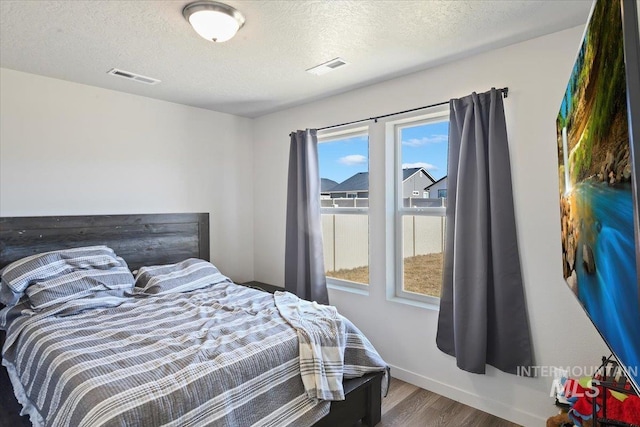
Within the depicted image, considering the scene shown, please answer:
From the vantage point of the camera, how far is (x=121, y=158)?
3.19 metres

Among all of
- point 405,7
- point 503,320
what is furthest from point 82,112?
point 503,320

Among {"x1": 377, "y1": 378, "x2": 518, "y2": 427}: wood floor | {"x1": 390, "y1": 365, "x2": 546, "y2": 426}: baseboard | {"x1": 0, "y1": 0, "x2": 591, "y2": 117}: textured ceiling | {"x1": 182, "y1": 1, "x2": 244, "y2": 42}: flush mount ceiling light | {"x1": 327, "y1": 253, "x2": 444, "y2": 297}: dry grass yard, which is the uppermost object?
{"x1": 0, "y1": 0, "x2": 591, "y2": 117}: textured ceiling

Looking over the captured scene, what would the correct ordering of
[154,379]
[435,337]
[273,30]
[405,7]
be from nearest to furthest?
[154,379]
[405,7]
[273,30]
[435,337]

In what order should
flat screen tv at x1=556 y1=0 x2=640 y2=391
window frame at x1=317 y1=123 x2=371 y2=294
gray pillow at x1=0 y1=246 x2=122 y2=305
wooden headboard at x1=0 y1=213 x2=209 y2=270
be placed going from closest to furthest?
1. flat screen tv at x1=556 y1=0 x2=640 y2=391
2. gray pillow at x1=0 y1=246 x2=122 y2=305
3. wooden headboard at x1=0 y1=213 x2=209 y2=270
4. window frame at x1=317 y1=123 x2=371 y2=294

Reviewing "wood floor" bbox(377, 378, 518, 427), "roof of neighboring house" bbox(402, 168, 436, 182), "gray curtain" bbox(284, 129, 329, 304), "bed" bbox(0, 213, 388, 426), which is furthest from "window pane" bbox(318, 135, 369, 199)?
"wood floor" bbox(377, 378, 518, 427)

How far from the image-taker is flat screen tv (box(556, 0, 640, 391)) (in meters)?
0.66

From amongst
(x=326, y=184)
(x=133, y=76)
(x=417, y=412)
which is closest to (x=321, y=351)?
(x=417, y=412)

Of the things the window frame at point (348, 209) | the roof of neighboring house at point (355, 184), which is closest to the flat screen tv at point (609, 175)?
the window frame at point (348, 209)

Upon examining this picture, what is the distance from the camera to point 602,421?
1.20 metres

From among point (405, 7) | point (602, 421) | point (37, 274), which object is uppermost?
point (405, 7)

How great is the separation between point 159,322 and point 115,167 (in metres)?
1.70

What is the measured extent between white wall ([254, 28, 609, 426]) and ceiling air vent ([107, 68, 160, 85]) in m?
1.63

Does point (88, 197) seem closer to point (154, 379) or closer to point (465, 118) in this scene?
point (154, 379)

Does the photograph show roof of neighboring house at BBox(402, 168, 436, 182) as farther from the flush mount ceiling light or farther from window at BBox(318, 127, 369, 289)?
the flush mount ceiling light
